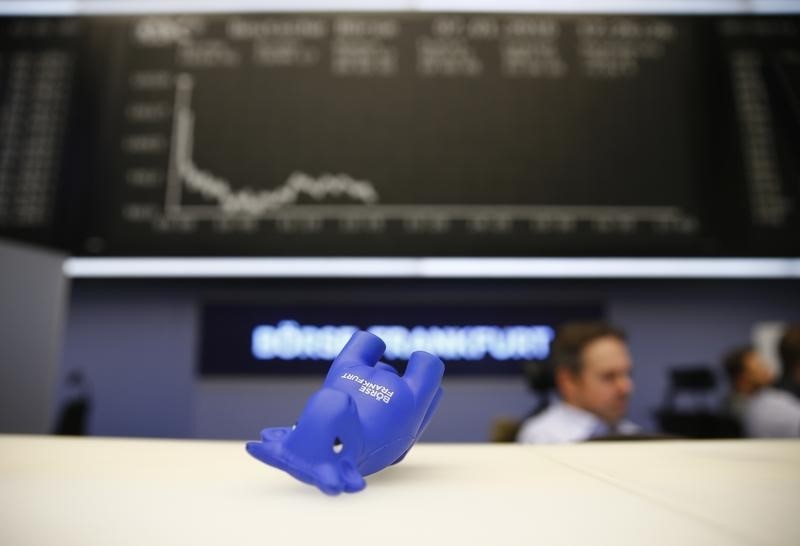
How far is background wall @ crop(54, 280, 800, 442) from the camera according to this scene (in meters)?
1.64

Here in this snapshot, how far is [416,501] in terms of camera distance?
0.90 feet

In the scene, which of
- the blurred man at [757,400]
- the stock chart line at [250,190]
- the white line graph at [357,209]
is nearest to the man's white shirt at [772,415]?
the blurred man at [757,400]

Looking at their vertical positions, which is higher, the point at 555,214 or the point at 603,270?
the point at 555,214

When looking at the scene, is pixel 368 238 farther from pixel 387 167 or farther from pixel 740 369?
pixel 740 369

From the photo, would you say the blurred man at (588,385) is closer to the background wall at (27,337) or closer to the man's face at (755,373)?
the man's face at (755,373)

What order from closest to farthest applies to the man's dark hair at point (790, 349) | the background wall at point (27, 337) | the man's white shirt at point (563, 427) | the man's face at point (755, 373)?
the background wall at point (27, 337) < the man's white shirt at point (563, 427) < the man's dark hair at point (790, 349) < the man's face at point (755, 373)

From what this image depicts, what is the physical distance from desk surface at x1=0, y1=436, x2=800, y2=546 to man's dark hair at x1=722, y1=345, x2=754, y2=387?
145 centimetres

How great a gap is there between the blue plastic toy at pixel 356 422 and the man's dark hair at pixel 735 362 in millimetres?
1656

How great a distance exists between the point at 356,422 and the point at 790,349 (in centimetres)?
165

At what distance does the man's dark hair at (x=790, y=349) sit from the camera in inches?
57.9

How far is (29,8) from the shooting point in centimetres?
166

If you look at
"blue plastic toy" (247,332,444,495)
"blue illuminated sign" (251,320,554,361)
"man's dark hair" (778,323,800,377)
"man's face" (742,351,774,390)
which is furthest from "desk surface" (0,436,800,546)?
"man's face" (742,351,774,390)

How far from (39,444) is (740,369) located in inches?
71.7

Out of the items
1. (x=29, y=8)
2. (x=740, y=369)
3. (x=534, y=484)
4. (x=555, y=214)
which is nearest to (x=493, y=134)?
(x=555, y=214)
